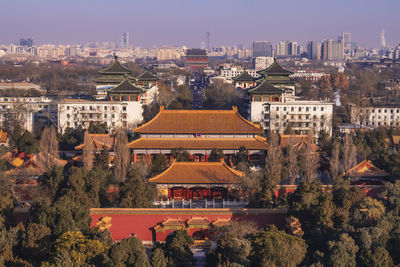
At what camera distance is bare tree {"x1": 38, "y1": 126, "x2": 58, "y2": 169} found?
65.9ft

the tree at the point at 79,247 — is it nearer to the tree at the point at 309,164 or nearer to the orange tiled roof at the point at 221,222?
the orange tiled roof at the point at 221,222

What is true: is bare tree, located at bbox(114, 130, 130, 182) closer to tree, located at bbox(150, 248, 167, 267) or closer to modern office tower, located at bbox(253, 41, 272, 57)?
tree, located at bbox(150, 248, 167, 267)

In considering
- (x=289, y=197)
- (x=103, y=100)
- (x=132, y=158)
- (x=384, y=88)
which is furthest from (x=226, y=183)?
(x=384, y=88)

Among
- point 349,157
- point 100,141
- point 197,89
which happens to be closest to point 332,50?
point 197,89

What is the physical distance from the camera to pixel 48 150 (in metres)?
21.6

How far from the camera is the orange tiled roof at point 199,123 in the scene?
22.4 meters

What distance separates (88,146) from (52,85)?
117ft

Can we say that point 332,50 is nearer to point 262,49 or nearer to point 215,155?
point 262,49

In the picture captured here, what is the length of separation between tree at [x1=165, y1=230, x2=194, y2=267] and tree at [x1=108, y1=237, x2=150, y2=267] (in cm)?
73

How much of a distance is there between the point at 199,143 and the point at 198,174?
4.12 metres

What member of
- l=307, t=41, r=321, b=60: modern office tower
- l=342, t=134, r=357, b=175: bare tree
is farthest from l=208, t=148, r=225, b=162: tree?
l=307, t=41, r=321, b=60: modern office tower

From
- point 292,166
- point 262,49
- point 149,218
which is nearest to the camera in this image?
point 149,218

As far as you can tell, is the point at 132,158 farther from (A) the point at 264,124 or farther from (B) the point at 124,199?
(A) the point at 264,124

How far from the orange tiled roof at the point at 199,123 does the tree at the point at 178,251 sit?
356 inches
